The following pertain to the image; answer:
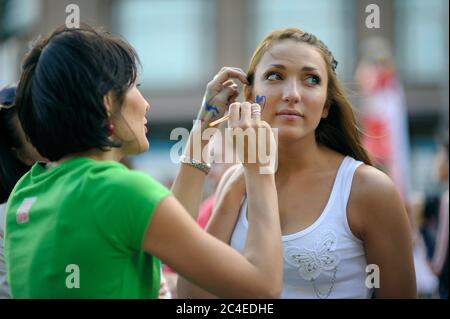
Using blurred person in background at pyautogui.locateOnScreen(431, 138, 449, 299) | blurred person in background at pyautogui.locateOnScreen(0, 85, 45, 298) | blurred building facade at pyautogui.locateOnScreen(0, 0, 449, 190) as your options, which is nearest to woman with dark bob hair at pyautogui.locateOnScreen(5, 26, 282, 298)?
blurred person in background at pyautogui.locateOnScreen(0, 85, 45, 298)

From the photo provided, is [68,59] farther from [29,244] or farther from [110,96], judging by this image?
[29,244]

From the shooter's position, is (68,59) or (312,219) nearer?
(68,59)

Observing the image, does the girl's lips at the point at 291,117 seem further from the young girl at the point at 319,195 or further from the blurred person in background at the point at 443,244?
the blurred person in background at the point at 443,244

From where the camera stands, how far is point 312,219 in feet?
8.28

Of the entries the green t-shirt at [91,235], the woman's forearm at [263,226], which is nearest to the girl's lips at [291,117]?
the woman's forearm at [263,226]

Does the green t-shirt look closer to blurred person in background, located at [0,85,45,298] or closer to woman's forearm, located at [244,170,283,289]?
woman's forearm, located at [244,170,283,289]

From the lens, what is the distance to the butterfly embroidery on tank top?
2.45m

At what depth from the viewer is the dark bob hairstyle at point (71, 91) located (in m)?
1.88

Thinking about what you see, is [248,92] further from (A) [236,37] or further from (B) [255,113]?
(A) [236,37]

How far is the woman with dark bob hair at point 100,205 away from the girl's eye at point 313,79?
644mm

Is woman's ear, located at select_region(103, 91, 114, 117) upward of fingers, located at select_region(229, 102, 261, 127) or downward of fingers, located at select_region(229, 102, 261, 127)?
upward

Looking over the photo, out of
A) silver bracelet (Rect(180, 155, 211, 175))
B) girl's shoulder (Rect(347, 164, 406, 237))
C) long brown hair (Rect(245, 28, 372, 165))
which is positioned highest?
long brown hair (Rect(245, 28, 372, 165))
